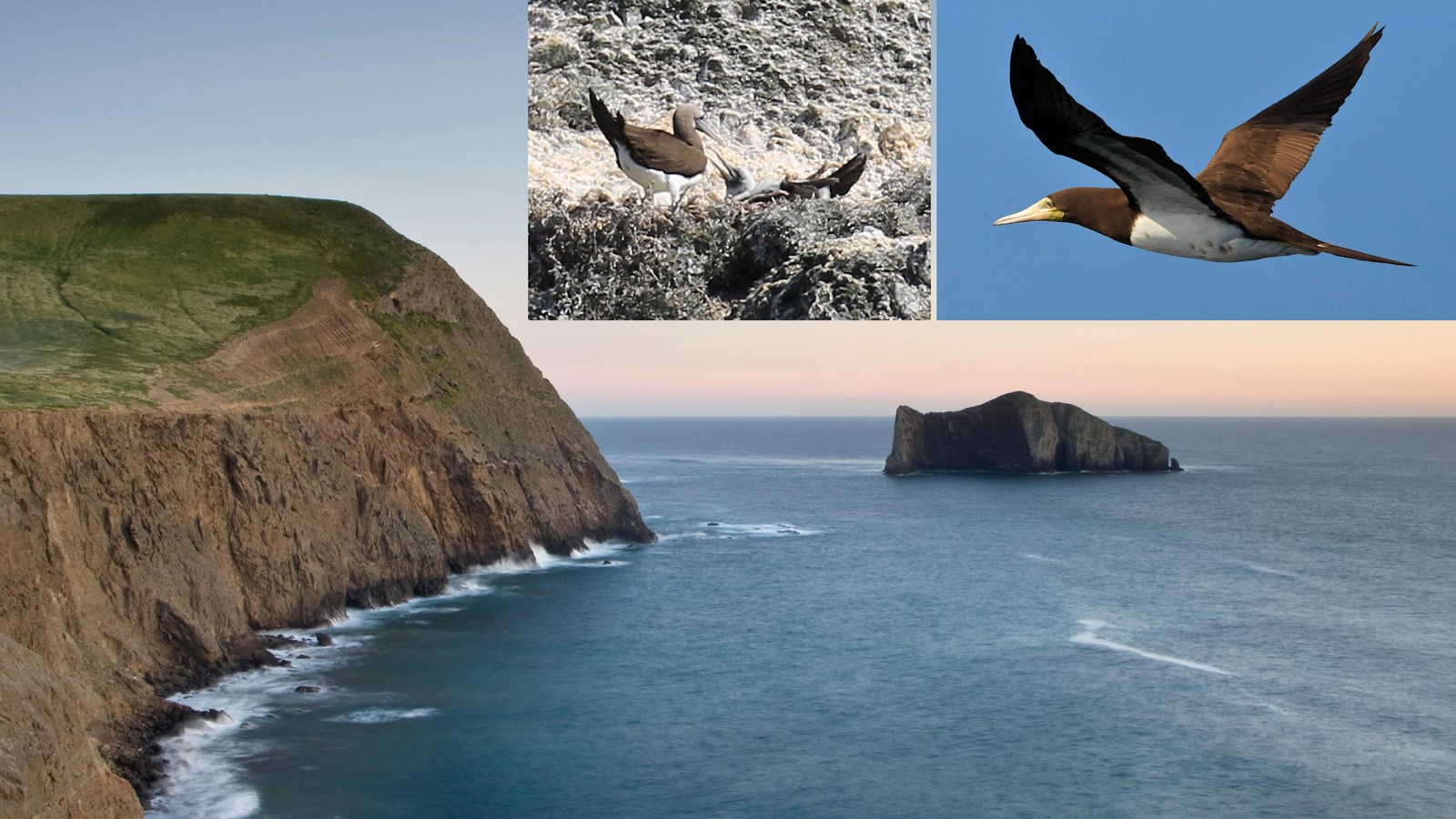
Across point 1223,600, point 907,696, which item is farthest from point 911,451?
point 907,696

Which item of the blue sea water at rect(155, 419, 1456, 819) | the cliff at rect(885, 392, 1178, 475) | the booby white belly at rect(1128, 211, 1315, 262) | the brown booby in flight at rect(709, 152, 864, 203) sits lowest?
the blue sea water at rect(155, 419, 1456, 819)

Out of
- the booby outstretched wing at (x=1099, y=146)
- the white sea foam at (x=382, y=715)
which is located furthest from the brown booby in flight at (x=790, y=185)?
the booby outstretched wing at (x=1099, y=146)

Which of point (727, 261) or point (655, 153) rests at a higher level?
point (655, 153)

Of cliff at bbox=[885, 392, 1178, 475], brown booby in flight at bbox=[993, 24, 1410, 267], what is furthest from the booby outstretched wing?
cliff at bbox=[885, 392, 1178, 475]

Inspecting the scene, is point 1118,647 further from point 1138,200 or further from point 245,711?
point 1138,200

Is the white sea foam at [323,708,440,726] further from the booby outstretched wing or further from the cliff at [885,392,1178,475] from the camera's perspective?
the cliff at [885,392,1178,475]

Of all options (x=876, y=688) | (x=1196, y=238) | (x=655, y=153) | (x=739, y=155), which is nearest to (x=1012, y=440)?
(x=876, y=688)
